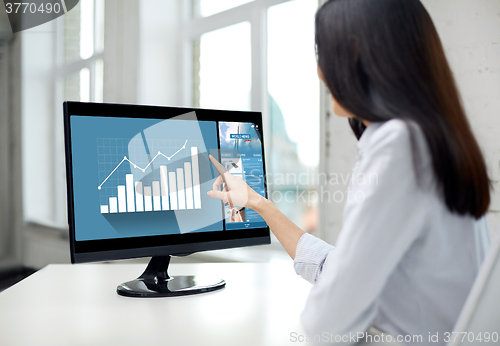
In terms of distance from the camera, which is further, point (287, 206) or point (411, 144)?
point (287, 206)

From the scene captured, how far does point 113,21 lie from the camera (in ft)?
9.48

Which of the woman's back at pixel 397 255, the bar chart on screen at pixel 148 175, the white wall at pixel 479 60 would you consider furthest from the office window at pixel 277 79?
the woman's back at pixel 397 255

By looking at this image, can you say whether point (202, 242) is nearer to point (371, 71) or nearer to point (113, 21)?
point (371, 71)

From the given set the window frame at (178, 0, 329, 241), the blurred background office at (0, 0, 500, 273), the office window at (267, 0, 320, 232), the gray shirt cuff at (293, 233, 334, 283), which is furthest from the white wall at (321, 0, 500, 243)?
the window frame at (178, 0, 329, 241)

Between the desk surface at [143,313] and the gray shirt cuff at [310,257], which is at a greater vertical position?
the gray shirt cuff at [310,257]

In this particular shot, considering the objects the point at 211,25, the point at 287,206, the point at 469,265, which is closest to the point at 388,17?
the point at 469,265

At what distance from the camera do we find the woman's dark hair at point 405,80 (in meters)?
0.54

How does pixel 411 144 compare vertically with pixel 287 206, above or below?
above

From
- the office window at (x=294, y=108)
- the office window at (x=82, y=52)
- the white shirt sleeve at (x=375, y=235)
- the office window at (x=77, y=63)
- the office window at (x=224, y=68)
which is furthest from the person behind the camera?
the office window at (x=82, y=52)

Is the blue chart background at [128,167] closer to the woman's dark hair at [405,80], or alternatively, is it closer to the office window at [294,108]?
the woman's dark hair at [405,80]

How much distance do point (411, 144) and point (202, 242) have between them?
0.62 m

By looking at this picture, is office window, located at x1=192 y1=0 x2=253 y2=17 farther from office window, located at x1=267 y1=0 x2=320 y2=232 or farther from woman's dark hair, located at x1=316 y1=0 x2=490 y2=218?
woman's dark hair, located at x1=316 y1=0 x2=490 y2=218

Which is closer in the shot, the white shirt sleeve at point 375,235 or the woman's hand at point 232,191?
the white shirt sleeve at point 375,235

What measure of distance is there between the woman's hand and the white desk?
0.22m
